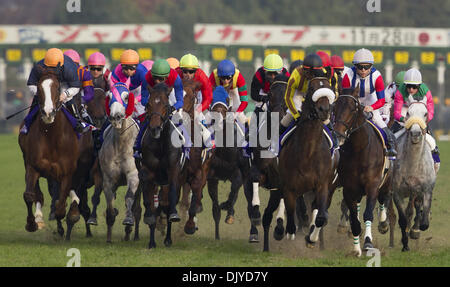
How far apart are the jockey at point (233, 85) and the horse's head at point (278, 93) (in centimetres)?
170

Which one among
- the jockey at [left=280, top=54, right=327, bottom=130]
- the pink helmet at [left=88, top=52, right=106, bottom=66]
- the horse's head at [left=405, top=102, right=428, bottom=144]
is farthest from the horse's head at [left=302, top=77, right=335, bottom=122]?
the pink helmet at [left=88, top=52, right=106, bottom=66]

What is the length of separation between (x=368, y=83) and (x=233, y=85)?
2.50 m

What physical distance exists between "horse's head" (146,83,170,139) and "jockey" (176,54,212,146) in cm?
152

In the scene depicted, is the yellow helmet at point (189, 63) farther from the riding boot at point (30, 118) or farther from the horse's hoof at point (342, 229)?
the horse's hoof at point (342, 229)

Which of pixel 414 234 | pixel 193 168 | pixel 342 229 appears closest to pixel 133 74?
pixel 193 168

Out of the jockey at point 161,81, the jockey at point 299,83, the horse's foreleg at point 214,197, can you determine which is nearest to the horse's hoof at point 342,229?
the horse's foreleg at point 214,197

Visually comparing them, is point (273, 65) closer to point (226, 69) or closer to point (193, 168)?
point (226, 69)

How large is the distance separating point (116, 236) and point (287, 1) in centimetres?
7795

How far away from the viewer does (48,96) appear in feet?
41.0

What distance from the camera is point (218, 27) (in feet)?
180

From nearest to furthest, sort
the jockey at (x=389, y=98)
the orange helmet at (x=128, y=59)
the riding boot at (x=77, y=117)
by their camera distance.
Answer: the riding boot at (x=77, y=117) → the orange helmet at (x=128, y=59) → the jockey at (x=389, y=98)

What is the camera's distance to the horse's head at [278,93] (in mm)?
12829
